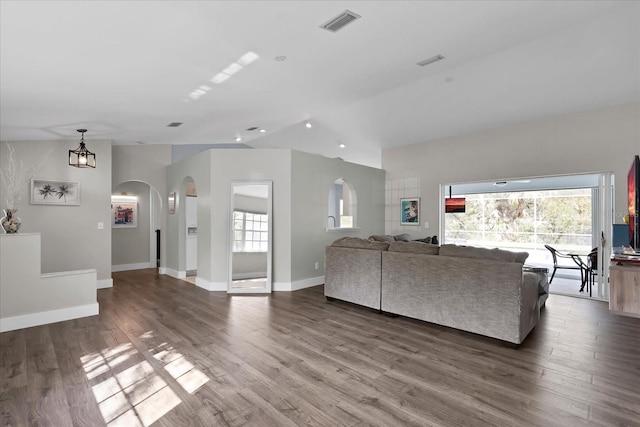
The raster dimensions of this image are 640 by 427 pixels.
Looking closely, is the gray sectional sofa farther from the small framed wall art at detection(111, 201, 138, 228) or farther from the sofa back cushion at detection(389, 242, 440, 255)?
the small framed wall art at detection(111, 201, 138, 228)

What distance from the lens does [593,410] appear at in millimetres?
2195

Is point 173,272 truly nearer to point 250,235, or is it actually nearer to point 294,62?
point 250,235

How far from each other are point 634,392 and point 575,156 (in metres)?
4.04

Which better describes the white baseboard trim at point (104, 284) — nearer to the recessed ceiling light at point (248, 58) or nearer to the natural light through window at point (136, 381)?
the natural light through window at point (136, 381)

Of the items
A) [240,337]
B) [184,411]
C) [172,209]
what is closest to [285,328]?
[240,337]

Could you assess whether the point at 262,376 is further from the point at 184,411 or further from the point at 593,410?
the point at 593,410

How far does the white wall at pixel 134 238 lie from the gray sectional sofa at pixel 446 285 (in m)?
5.79

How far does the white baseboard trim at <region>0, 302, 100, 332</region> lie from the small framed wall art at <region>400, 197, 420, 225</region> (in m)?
5.93

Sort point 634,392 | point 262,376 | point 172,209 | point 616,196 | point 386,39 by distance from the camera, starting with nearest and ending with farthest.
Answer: point 634,392, point 262,376, point 386,39, point 616,196, point 172,209

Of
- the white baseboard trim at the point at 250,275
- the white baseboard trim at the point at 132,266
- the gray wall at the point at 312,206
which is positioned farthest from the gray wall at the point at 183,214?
the gray wall at the point at 312,206

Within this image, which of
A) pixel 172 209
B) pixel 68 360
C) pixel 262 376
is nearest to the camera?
pixel 262 376

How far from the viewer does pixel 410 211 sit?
743 centimetres

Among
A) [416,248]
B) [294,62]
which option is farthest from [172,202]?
[416,248]

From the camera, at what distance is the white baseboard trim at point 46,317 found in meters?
3.73
